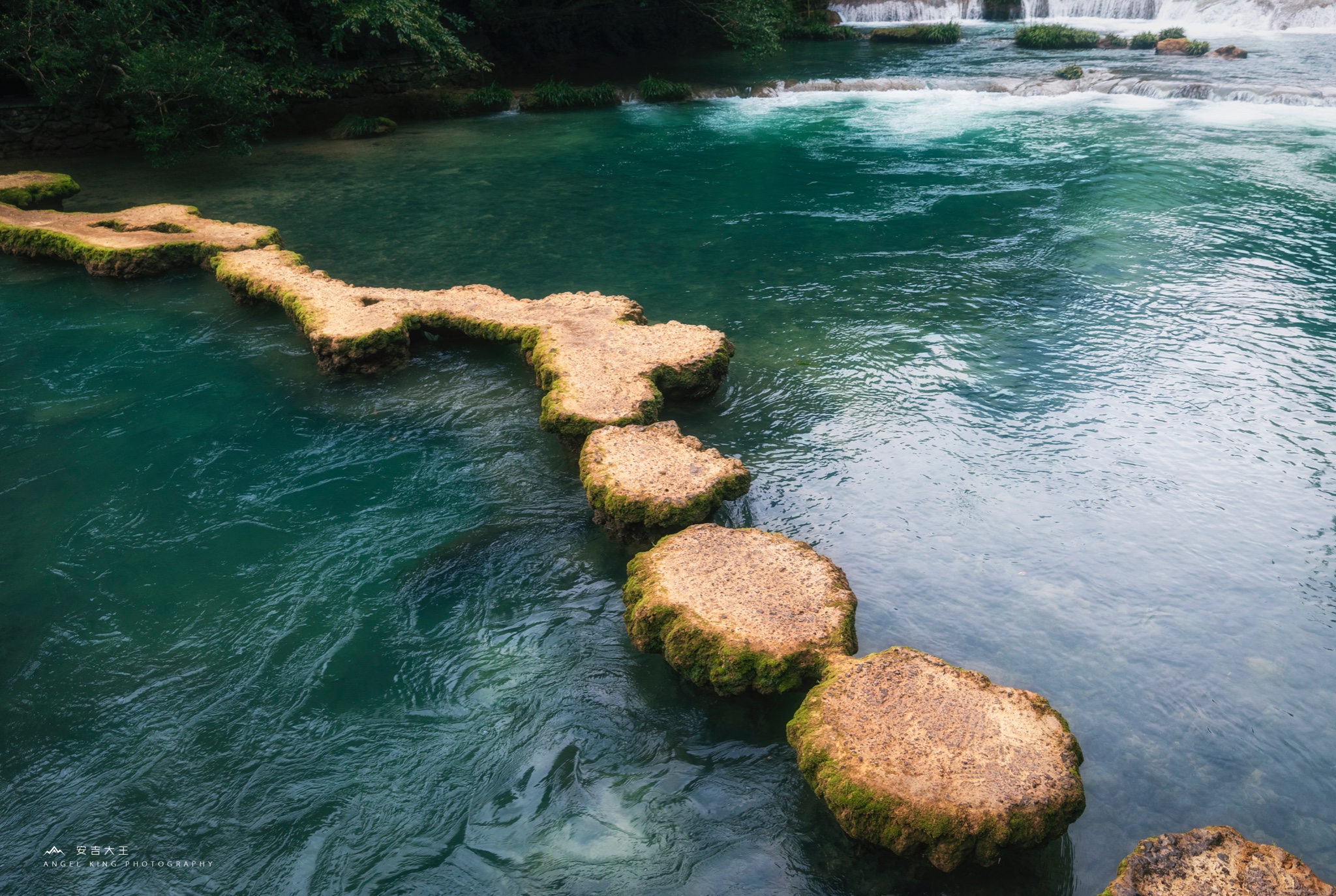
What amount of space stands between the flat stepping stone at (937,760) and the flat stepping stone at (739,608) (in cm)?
24

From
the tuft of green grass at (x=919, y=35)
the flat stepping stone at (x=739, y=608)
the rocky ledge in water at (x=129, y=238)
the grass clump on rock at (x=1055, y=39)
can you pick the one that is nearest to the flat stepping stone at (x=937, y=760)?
the flat stepping stone at (x=739, y=608)

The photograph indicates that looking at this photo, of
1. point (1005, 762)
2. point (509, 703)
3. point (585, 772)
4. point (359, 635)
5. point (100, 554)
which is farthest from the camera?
point (100, 554)

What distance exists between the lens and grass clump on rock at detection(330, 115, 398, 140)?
1714cm

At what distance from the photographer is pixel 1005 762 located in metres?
3.43

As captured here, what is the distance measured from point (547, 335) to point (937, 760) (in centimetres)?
499

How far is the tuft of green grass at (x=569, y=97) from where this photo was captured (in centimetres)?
2002

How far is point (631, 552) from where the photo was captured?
17.5ft

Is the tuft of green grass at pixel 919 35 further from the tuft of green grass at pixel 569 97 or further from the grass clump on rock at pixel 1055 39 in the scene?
the tuft of green grass at pixel 569 97

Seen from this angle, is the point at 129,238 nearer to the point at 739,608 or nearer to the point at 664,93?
the point at 739,608

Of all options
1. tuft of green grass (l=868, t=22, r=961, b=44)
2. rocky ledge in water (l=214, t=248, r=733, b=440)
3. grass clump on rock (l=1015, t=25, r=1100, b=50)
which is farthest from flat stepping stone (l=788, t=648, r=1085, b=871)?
tuft of green grass (l=868, t=22, r=961, b=44)

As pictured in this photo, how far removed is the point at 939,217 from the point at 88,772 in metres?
10.7

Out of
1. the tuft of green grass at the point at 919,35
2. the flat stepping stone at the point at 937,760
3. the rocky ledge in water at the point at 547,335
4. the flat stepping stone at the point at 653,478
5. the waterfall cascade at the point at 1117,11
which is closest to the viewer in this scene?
the flat stepping stone at the point at 937,760

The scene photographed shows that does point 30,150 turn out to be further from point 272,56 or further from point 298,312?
point 298,312

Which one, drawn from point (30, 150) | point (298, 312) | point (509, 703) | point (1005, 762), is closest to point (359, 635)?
point (509, 703)
